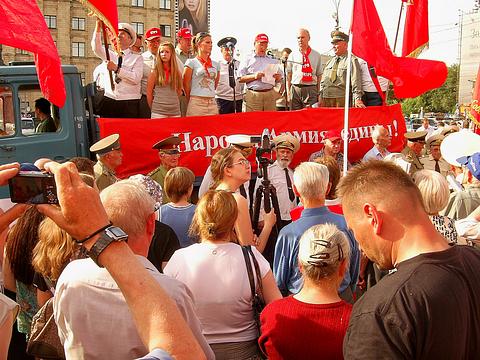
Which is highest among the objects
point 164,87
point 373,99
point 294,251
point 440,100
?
point 164,87

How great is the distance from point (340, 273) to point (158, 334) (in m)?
1.73

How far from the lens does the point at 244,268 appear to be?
3293 mm

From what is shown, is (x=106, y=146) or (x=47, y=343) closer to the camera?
(x=47, y=343)

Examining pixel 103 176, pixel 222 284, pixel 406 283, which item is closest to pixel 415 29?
→ pixel 103 176

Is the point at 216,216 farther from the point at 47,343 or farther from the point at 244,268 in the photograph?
the point at 47,343

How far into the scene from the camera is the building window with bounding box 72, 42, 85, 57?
6500 cm

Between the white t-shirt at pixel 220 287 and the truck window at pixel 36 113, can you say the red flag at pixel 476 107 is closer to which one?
the truck window at pixel 36 113

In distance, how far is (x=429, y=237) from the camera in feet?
7.11

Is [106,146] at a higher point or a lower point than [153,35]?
lower

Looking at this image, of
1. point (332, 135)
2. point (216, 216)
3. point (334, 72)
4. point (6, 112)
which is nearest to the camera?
point (216, 216)

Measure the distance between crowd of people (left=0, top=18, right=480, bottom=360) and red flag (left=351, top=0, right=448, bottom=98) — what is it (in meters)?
1.50

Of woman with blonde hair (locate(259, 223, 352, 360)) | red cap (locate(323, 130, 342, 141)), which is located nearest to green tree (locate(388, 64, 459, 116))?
red cap (locate(323, 130, 342, 141))

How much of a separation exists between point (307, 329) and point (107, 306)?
1.04 m

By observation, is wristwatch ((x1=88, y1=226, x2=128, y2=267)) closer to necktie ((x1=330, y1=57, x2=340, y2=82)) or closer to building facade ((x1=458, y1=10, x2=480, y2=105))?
necktie ((x1=330, y1=57, x2=340, y2=82))
